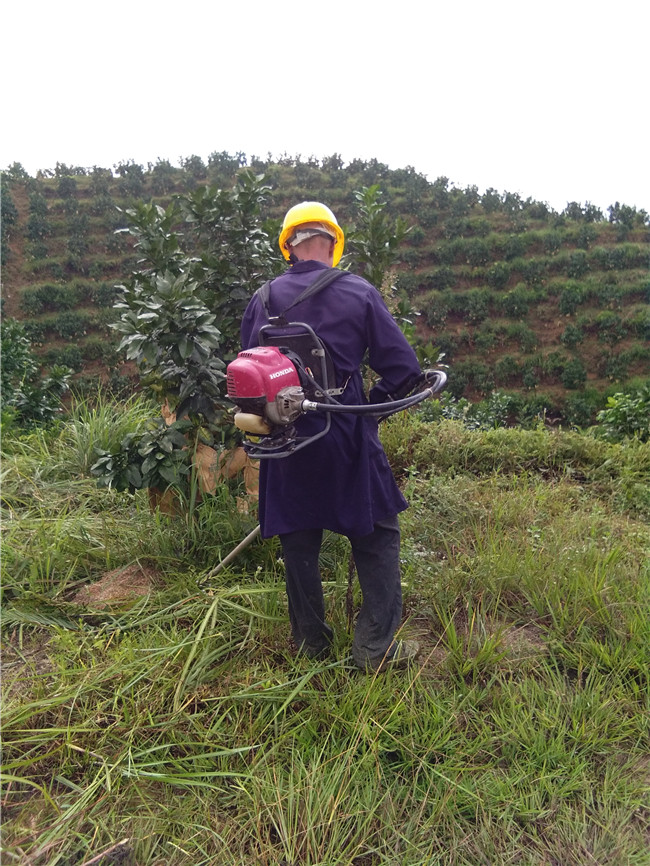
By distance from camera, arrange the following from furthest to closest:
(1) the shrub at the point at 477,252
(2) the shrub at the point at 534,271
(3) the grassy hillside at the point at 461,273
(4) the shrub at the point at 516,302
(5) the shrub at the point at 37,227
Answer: (5) the shrub at the point at 37,227 < (1) the shrub at the point at 477,252 < (2) the shrub at the point at 534,271 < (4) the shrub at the point at 516,302 < (3) the grassy hillside at the point at 461,273

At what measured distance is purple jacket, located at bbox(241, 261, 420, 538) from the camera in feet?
7.28

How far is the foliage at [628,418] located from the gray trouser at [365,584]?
15.3 feet

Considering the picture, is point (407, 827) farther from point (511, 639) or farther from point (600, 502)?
point (600, 502)


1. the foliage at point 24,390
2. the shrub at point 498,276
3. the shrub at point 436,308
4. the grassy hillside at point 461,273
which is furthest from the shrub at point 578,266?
the foliage at point 24,390

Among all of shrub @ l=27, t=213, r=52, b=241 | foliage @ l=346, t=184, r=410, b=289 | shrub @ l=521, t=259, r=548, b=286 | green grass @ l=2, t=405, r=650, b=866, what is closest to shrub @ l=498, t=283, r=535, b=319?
shrub @ l=521, t=259, r=548, b=286

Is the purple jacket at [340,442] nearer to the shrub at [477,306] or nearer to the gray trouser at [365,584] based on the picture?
the gray trouser at [365,584]

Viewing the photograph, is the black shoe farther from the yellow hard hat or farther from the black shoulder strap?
the yellow hard hat

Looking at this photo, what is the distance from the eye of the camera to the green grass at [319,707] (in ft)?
6.17

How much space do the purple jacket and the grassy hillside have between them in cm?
1479

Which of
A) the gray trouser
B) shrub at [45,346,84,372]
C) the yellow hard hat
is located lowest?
shrub at [45,346,84,372]

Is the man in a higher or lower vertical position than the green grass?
higher

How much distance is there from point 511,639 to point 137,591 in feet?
6.05

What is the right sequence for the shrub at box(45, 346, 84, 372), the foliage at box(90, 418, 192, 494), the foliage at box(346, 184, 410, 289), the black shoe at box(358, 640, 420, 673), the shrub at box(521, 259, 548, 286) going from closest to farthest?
the black shoe at box(358, 640, 420, 673) < the foliage at box(90, 418, 192, 494) < the foliage at box(346, 184, 410, 289) < the shrub at box(45, 346, 84, 372) < the shrub at box(521, 259, 548, 286)

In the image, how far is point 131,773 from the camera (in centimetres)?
199
